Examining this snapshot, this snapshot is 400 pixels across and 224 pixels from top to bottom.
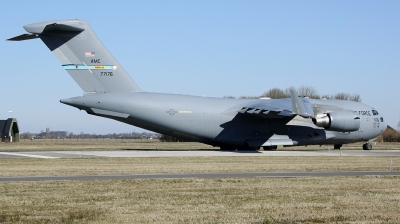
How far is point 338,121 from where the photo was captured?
129 ft

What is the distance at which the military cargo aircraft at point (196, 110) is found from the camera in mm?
34875

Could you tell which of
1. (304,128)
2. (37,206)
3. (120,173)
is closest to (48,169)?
(120,173)

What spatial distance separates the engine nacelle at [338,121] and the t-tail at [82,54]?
14.1 metres

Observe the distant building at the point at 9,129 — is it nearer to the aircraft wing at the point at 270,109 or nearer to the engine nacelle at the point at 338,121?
the aircraft wing at the point at 270,109

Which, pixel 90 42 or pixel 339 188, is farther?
pixel 90 42

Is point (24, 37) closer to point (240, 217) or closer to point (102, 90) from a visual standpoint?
point (102, 90)

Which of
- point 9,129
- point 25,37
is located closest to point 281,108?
point 25,37

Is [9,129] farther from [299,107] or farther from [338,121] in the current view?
[299,107]

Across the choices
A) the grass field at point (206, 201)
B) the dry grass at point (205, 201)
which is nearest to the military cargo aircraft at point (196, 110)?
the grass field at point (206, 201)

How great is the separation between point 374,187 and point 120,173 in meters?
9.88

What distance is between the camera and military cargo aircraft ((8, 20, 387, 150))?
34875mm

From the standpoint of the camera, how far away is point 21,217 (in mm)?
11266

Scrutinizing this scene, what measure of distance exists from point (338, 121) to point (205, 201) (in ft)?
91.0

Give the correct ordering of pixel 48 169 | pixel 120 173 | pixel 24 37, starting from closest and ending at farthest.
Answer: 1. pixel 120 173
2. pixel 48 169
3. pixel 24 37
